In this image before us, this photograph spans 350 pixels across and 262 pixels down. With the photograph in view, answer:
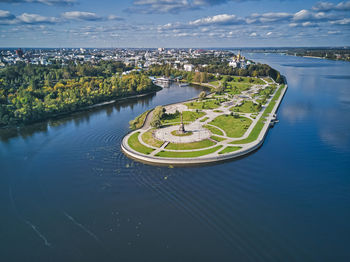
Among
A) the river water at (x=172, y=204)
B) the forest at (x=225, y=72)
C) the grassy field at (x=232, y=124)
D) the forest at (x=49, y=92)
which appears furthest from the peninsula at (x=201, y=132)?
the forest at (x=225, y=72)

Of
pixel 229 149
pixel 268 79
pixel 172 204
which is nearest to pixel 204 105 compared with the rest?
pixel 229 149

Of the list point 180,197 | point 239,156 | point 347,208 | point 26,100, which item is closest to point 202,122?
point 239,156

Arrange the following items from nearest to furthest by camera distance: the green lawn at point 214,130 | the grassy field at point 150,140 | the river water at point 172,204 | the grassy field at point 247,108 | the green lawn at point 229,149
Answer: the river water at point 172,204 → the green lawn at point 229,149 → the grassy field at point 150,140 → the green lawn at point 214,130 → the grassy field at point 247,108

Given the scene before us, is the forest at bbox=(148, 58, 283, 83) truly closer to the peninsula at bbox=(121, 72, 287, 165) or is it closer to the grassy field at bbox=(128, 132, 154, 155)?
the peninsula at bbox=(121, 72, 287, 165)

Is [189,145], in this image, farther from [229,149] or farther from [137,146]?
[137,146]

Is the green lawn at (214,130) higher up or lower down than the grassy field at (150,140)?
higher up

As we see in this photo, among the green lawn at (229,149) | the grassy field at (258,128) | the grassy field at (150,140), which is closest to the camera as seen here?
the green lawn at (229,149)

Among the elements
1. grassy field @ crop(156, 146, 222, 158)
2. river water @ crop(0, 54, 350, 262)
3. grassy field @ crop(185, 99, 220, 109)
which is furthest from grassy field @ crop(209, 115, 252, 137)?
grassy field @ crop(185, 99, 220, 109)

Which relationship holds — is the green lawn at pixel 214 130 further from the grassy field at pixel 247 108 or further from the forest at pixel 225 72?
the forest at pixel 225 72
